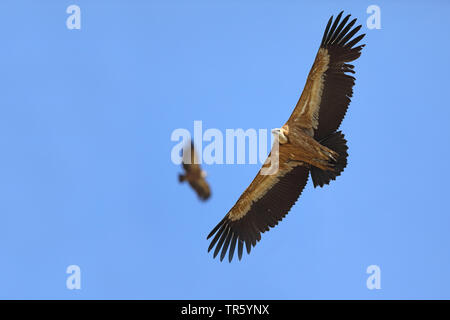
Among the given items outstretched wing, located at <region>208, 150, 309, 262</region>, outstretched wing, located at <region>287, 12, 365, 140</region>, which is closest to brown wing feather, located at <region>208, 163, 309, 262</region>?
outstretched wing, located at <region>208, 150, 309, 262</region>

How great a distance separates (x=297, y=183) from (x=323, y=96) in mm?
1946

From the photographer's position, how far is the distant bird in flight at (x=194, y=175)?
276 inches

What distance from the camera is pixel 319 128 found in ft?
37.8

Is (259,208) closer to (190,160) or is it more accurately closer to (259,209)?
(259,209)

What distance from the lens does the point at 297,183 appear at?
12133mm

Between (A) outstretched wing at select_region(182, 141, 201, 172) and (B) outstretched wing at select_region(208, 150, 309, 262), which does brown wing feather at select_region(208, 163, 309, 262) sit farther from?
(A) outstretched wing at select_region(182, 141, 201, 172)

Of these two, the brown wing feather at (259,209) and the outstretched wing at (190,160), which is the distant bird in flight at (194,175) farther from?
the brown wing feather at (259,209)

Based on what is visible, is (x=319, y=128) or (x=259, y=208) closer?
(x=319, y=128)

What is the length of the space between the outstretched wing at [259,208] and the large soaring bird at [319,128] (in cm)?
2

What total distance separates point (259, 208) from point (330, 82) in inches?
121

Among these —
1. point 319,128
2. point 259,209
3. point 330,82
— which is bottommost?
point 259,209

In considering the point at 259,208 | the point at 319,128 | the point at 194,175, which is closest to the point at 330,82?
the point at 319,128
